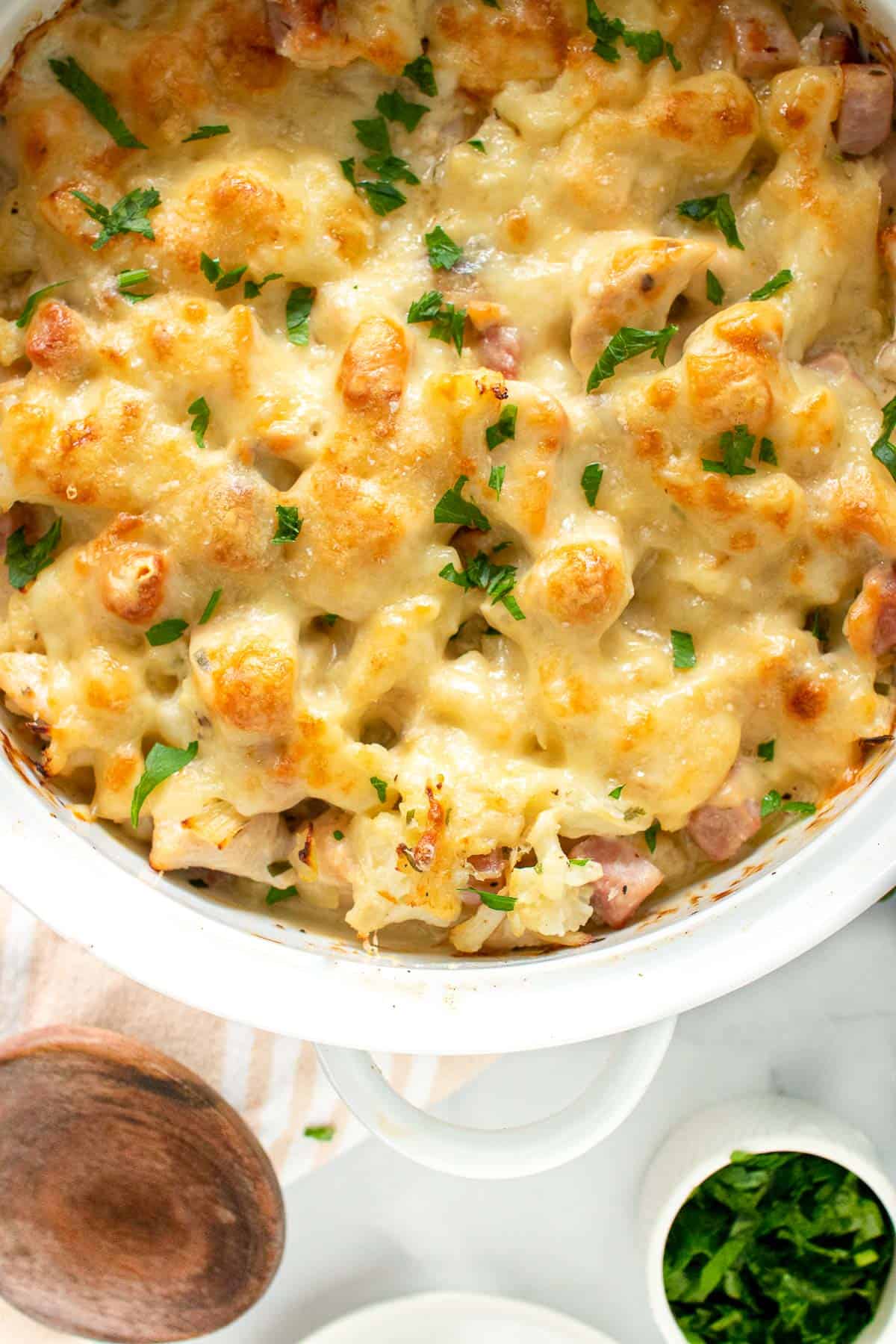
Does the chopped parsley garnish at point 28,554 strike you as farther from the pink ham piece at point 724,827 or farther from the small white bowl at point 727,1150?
the small white bowl at point 727,1150

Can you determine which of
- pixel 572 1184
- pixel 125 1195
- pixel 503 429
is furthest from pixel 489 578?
pixel 125 1195

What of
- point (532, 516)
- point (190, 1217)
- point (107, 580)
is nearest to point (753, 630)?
point (532, 516)

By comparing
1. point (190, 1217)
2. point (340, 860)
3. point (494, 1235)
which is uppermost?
point (340, 860)

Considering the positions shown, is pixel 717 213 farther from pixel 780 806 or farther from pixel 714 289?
pixel 780 806

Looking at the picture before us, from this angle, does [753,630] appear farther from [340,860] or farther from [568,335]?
[340,860]

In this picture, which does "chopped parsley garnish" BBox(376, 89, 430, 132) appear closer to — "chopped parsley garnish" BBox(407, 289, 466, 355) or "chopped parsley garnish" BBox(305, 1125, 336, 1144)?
"chopped parsley garnish" BBox(407, 289, 466, 355)

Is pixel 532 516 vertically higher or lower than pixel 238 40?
lower

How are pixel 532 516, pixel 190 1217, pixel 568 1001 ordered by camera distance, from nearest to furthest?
pixel 532 516, pixel 568 1001, pixel 190 1217

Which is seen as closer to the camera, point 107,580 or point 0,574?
point 107,580

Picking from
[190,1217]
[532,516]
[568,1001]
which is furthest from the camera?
[190,1217]

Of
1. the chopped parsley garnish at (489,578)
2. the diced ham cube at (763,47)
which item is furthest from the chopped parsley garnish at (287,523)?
the diced ham cube at (763,47)
